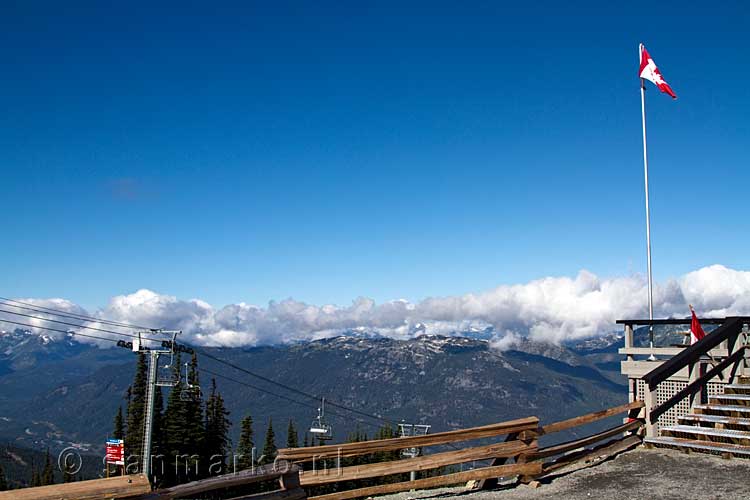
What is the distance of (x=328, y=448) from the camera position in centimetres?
977

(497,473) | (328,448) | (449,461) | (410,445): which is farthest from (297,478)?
(497,473)

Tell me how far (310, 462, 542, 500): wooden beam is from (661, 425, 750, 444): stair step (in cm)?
404

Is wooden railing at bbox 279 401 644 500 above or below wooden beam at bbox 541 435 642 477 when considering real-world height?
above

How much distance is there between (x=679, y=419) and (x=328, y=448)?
9.20 metres

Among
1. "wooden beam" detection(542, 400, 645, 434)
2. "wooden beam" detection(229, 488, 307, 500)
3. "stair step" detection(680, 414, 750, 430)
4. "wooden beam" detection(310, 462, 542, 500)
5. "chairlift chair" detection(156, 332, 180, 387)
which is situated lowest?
"chairlift chair" detection(156, 332, 180, 387)

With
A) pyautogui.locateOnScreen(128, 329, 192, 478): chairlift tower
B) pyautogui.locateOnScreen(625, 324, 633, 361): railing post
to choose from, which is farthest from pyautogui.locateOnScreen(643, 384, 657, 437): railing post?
pyautogui.locateOnScreen(128, 329, 192, 478): chairlift tower

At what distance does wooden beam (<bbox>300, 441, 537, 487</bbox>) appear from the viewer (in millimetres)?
9969

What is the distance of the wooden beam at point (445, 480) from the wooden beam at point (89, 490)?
10.8ft

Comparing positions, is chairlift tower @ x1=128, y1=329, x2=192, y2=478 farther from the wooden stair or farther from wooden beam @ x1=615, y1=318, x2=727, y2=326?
the wooden stair

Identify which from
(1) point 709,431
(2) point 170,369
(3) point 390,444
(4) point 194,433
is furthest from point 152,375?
(4) point 194,433

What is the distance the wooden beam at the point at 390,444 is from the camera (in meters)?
9.54

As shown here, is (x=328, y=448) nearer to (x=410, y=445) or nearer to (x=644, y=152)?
(x=410, y=445)

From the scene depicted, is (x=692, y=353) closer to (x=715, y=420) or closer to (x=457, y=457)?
(x=715, y=420)

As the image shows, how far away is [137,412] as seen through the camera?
8750 centimetres
